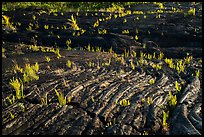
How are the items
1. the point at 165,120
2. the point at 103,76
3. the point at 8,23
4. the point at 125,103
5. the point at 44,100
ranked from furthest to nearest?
the point at 8,23 < the point at 103,76 < the point at 44,100 < the point at 125,103 < the point at 165,120

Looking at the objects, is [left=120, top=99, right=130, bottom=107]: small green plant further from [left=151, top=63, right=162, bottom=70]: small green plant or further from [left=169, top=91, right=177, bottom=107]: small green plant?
[left=151, top=63, right=162, bottom=70]: small green plant

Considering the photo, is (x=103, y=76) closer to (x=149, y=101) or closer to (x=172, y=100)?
(x=149, y=101)

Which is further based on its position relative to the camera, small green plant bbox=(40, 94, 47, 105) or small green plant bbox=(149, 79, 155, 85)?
small green plant bbox=(149, 79, 155, 85)

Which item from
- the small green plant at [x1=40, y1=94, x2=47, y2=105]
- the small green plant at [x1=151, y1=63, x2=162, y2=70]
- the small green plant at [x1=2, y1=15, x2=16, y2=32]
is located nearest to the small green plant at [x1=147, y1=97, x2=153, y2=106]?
the small green plant at [x1=40, y1=94, x2=47, y2=105]

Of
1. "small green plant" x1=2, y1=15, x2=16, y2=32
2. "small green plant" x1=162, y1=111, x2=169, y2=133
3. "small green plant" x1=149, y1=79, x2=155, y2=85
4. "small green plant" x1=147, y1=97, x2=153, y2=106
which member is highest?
"small green plant" x1=2, y1=15, x2=16, y2=32

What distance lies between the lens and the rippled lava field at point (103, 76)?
501 centimetres

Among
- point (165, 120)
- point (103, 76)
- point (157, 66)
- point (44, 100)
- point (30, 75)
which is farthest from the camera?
point (157, 66)

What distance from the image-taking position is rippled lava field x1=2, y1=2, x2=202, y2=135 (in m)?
→ 5.01

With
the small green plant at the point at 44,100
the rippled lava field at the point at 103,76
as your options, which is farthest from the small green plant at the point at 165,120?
the small green plant at the point at 44,100

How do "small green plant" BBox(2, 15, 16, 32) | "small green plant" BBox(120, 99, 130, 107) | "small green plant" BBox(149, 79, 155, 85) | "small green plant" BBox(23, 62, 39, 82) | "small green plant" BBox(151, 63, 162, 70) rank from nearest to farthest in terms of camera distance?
"small green plant" BBox(120, 99, 130, 107), "small green plant" BBox(23, 62, 39, 82), "small green plant" BBox(149, 79, 155, 85), "small green plant" BBox(151, 63, 162, 70), "small green plant" BBox(2, 15, 16, 32)

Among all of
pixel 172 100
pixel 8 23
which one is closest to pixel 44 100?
pixel 172 100

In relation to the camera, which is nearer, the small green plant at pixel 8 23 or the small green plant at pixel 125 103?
the small green plant at pixel 125 103

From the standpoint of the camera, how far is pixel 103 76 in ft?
23.6

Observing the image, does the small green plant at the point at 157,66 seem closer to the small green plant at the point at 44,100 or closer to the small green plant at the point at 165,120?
the small green plant at the point at 165,120
